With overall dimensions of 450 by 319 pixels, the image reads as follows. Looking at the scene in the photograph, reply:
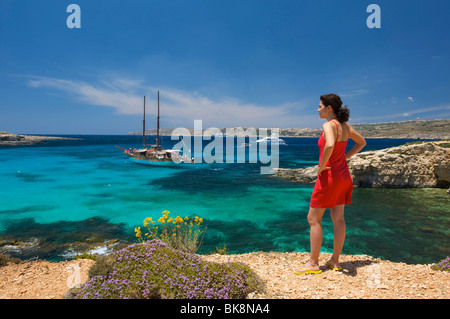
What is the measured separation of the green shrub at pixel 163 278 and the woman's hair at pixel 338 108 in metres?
3.08

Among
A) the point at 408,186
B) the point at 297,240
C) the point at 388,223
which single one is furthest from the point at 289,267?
the point at 408,186

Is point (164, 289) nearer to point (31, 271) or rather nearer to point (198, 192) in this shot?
point (31, 271)

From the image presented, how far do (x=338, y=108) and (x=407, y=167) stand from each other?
75.5ft

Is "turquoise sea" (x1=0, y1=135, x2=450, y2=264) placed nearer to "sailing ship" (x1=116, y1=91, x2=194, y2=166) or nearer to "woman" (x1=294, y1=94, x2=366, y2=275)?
"woman" (x1=294, y1=94, x2=366, y2=275)

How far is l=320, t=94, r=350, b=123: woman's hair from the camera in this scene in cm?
387

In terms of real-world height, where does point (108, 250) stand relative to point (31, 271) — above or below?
below

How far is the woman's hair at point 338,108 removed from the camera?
387 centimetres

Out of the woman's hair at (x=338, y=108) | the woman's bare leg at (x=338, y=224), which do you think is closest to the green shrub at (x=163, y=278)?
the woman's bare leg at (x=338, y=224)

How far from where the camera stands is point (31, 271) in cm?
538

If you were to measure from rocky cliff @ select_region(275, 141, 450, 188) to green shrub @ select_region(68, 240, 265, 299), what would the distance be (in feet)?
73.1

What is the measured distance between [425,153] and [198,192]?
70.4 feet

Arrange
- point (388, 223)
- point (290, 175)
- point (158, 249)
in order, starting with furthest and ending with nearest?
point (290, 175)
point (388, 223)
point (158, 249)

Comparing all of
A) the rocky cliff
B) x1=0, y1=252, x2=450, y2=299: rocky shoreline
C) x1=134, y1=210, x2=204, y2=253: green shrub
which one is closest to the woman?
x1=0, y1=252, x2=450, y2=299: rocky shoreline

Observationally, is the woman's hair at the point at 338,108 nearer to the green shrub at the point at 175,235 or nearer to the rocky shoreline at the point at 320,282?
the rocky shoreline at the point at 320,282
